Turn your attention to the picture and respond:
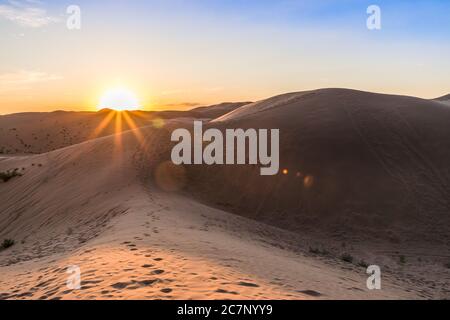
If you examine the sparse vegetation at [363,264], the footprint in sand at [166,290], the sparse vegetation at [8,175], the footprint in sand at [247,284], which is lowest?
the sparse vegetation at [363,264]

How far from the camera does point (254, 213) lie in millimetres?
13203

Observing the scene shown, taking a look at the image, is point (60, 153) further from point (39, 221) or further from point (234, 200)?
point (234, 200)

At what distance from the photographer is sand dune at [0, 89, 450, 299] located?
5.44 metres

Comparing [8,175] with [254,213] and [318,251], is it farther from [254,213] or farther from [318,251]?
[318,251]

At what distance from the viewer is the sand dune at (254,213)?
5.44 meters

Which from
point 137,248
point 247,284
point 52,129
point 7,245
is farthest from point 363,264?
point 52,129

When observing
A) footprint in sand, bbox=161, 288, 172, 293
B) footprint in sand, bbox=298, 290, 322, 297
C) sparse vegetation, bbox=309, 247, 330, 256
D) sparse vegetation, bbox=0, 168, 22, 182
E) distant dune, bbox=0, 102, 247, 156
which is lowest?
sparse vegetation, bbox=309, 247, 330, 256

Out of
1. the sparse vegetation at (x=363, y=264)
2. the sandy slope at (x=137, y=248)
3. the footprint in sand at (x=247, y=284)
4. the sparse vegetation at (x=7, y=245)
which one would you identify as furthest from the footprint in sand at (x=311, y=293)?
the sparse vegetation at (x=7, y=245)

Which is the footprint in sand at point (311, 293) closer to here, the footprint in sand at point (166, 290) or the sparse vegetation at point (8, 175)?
the footprint in sand at point (166, 290)

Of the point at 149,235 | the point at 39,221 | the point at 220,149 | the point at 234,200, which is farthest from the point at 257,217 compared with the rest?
the point at 39,221

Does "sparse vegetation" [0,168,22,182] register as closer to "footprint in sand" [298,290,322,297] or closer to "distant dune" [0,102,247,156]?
"footprint in sand" [298,290,322,297]

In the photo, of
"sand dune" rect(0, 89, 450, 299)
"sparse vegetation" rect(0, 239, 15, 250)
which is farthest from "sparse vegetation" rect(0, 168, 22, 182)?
"sparse vegetation" rect(0, 239, 15, 250)
